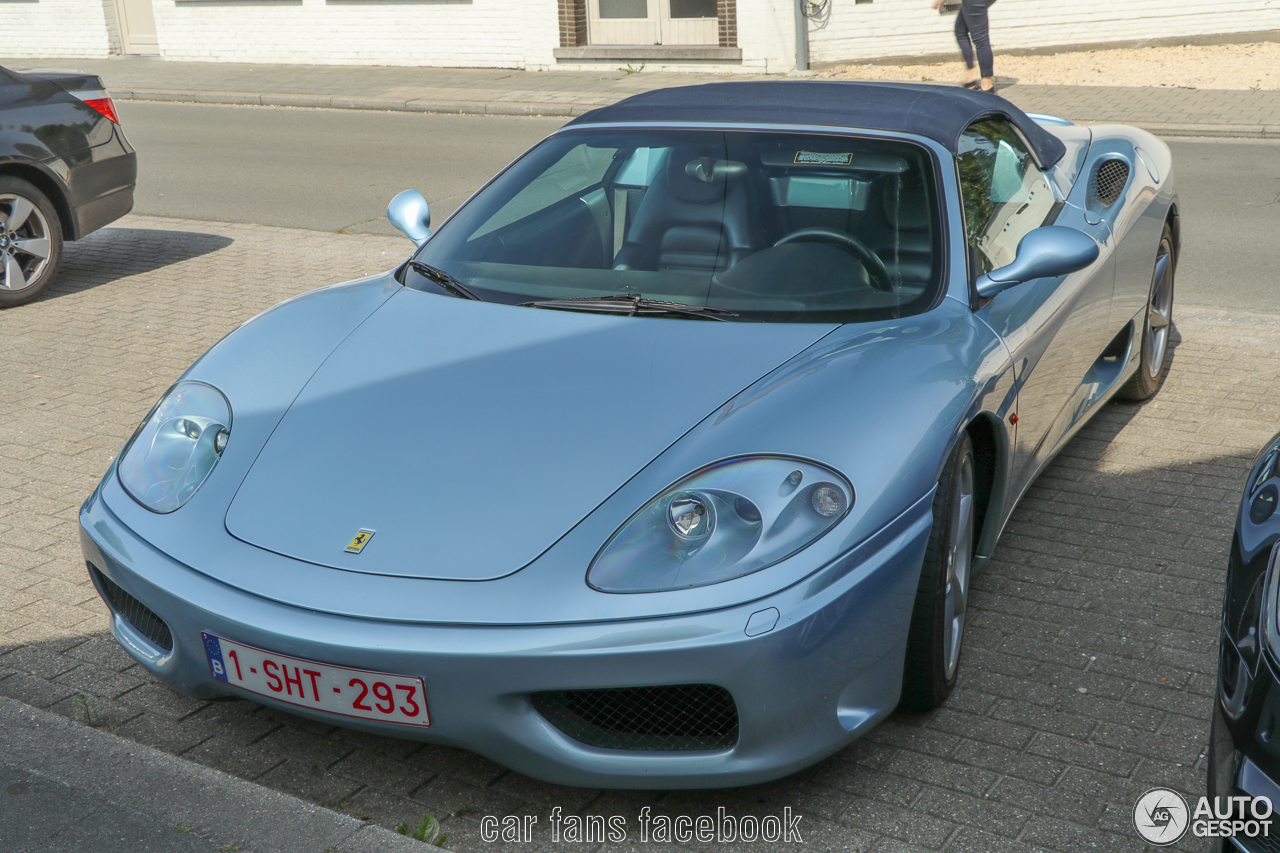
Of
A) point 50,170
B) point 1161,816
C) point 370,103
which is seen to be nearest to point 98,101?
point 50,170

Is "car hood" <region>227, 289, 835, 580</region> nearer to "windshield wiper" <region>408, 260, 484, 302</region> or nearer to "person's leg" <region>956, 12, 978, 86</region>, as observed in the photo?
"windshield wiper" <region>408, 260, 484, 302</region>

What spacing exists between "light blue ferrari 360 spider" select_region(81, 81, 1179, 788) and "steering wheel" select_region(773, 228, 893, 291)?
0.01m

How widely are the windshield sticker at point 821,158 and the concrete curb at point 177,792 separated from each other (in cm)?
214

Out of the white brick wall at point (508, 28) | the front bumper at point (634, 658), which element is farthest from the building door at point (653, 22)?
the front bumper at point (634, 658)

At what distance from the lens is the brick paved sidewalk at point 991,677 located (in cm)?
260

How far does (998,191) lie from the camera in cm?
371

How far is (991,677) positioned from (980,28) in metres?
12.1

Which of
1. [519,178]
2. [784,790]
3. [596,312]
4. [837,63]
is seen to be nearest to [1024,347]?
[596,312]

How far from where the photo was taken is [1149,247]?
15.2 feet

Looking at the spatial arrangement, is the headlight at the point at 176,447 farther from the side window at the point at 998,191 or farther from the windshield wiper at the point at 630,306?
the side window at the point at 998,191

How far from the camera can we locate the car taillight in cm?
775

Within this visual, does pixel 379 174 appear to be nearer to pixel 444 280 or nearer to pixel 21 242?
pixel 21 242

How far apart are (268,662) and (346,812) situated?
0.44 m

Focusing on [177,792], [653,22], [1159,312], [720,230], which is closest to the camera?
[177,792]
